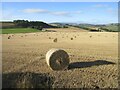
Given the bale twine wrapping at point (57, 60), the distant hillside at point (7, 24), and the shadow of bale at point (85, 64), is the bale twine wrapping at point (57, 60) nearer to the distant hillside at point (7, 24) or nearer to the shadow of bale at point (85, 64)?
the shadow of bale at point (85, 64)

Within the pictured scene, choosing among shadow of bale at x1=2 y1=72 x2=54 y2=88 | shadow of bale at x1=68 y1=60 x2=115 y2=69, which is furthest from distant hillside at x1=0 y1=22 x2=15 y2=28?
shadow of bale at x1=2 y1=72 x2=54 y2=88

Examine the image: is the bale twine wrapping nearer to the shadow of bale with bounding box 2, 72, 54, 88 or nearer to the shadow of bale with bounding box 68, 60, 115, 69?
the shadow of bale with bounding box 68, 60, 115, 69

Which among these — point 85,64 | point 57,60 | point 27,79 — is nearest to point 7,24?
point 85,64

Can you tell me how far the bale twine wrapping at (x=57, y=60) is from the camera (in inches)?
665

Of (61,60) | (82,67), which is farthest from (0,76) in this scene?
(82,67)

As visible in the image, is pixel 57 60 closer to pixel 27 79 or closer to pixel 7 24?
pixel 27 79

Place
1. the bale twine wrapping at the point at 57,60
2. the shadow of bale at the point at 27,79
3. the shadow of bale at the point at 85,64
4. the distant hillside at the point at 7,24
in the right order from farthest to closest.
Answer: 1. the distant hillside at the point at 7,24
2. the shadow of bale at the point at 85,64
3. the bale twine wrapping at the point at 57,60
4. the shadow of bale at the point at 27,79

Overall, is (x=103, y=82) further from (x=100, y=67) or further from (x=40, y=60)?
(x=40, y=60)

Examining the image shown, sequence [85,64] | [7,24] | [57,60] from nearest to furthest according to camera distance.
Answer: [57,60]
[85,64]
[7,24]

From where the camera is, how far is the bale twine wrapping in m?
16.9

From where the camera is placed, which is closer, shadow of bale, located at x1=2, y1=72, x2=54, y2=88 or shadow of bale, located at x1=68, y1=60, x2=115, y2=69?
shadow of bale, located at x1=2, y1=72, x2=54, y2=88

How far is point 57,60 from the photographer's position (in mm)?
17047

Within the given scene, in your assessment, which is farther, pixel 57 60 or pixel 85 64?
pixel 85 64

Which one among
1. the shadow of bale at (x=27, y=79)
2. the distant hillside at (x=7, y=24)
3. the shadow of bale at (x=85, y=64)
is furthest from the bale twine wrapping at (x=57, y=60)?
the distant hillside at (x=7, y=24)
